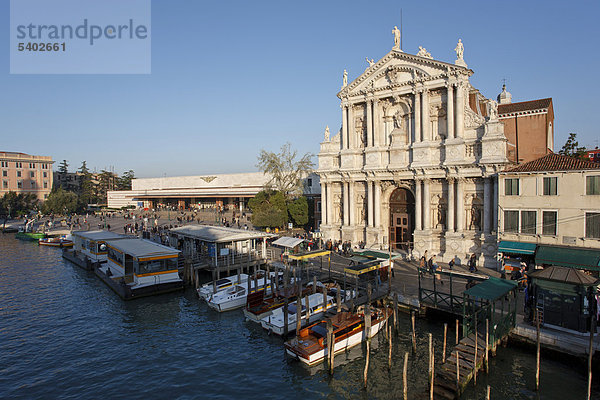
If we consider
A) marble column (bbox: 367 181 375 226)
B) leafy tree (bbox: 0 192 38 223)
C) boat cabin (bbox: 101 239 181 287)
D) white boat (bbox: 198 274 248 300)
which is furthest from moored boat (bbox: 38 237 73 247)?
marble column (bbox: 367 181 375 226)

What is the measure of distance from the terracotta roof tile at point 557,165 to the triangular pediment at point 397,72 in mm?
9479

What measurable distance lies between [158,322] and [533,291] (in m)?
21.4

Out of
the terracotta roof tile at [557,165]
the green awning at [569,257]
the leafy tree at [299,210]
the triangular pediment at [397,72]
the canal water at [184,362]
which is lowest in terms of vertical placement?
the canal water at [184,362]

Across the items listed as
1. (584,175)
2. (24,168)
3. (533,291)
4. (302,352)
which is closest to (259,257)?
(302,352)

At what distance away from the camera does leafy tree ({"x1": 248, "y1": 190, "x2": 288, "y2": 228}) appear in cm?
4756

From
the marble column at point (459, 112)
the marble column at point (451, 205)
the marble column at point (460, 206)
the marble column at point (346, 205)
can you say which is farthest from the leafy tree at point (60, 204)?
the marble column at point (459, 112)

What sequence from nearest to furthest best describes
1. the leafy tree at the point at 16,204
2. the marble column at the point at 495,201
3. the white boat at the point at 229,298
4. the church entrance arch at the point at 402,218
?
the white boat at the point at 229,298, the marble column at the point at 495,201, the church entrance arch at the point at 402,218, the leafy tree at the point at 16,204

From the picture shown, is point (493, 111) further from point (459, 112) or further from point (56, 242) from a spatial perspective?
point (56, 242)

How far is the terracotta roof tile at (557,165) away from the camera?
24.0 m

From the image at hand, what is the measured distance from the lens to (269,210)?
48094 mm

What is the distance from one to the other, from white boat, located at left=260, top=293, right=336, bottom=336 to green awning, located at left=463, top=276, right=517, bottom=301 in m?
8.47

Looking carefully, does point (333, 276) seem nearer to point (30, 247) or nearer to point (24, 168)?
point (30, 247)

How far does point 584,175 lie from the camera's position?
23609 mm

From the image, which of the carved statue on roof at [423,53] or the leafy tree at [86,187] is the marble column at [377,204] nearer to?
the carved statue on roof at [423,53]
